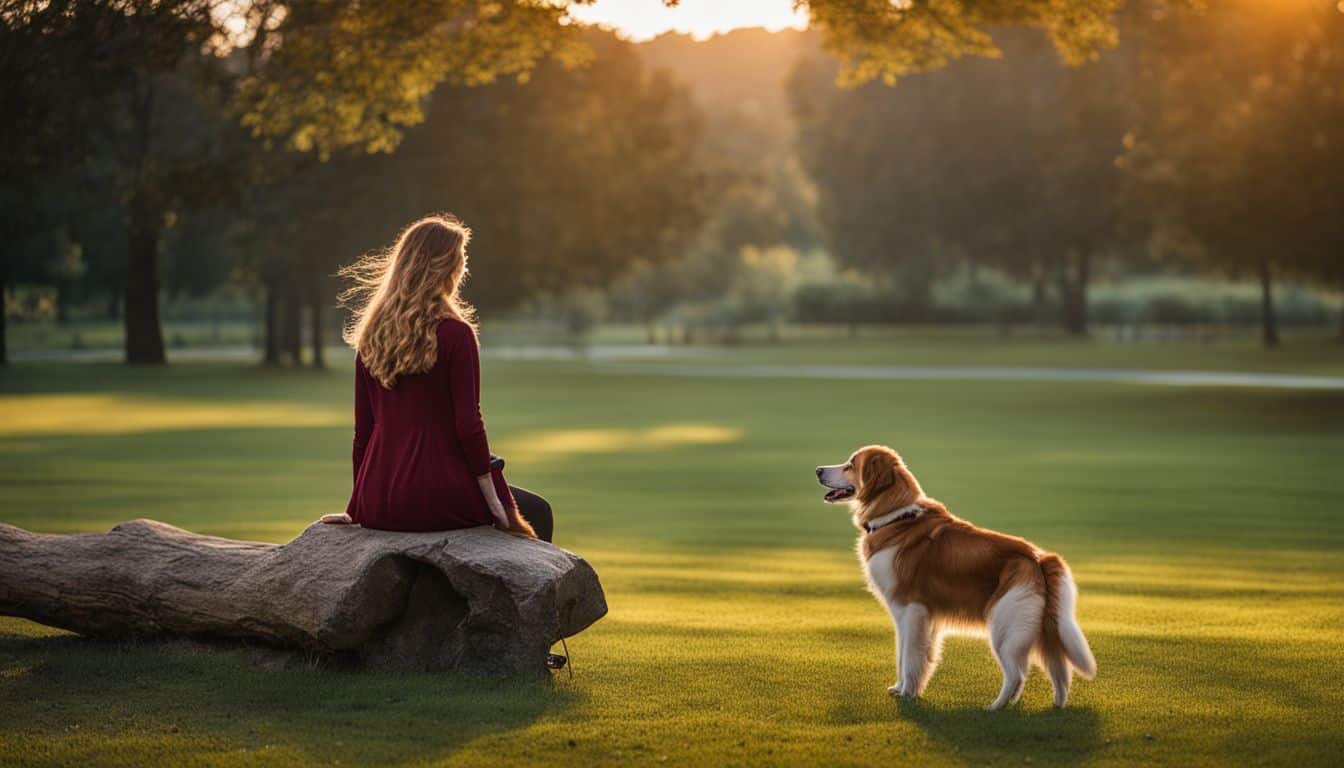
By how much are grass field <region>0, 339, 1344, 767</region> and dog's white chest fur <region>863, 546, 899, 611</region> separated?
552 mm

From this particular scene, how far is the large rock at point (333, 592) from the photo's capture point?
7.92 meters

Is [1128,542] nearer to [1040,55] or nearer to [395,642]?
[395,642]

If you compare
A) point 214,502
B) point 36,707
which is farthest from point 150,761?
point 214,502

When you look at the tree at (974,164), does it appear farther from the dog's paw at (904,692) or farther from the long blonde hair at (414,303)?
the long blonde hair at (414,303)

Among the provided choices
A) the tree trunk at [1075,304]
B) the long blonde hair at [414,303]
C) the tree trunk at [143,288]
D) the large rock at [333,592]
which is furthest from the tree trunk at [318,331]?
the long blonde hair at [414,303]

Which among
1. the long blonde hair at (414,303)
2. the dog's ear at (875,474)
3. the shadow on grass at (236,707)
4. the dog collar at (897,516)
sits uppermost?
the long blonde hair at (414,303)

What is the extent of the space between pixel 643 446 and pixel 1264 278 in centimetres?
4020

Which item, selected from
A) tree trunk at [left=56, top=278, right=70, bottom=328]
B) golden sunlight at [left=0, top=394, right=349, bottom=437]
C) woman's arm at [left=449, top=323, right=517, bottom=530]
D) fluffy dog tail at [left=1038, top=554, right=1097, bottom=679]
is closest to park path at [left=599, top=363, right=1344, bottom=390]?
golden sunlight at [left=0, top=394, right=349, bottom=437]

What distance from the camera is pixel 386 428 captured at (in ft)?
27.2

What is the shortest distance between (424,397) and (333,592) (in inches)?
43.6

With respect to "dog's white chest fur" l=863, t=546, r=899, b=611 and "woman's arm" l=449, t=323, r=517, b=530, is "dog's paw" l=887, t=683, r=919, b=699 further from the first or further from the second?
"woman's arm" l=449, t=323, r=517, b=530

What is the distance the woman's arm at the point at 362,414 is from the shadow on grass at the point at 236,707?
1.21 meters

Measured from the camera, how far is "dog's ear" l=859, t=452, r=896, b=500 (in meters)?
8.17

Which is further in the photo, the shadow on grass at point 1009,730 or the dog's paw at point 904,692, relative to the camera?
the dog's paw at point 904,692
